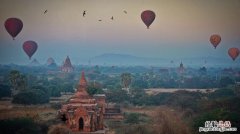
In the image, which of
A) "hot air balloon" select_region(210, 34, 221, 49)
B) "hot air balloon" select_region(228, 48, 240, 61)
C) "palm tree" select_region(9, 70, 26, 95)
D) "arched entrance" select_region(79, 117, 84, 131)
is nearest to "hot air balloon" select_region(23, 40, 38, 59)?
"palm tree" select_region(9, 70, 26, 95)

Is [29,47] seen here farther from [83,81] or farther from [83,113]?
[83,113]

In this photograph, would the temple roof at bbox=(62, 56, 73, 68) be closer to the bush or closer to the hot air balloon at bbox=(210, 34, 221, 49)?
the bush

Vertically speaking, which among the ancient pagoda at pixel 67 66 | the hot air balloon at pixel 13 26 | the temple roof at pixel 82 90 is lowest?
the temple roof at pixel 82 90

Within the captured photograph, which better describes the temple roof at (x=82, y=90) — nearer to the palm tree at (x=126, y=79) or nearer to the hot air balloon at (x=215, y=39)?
the palm tree at (x=126, y=79)

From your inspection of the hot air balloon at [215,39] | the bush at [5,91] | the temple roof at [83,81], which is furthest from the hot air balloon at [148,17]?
the bush at [5,91]

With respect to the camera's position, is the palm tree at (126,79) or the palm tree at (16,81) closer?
the palm tree at (16,81)

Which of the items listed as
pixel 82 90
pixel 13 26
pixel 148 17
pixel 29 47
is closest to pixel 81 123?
pixel 82 90

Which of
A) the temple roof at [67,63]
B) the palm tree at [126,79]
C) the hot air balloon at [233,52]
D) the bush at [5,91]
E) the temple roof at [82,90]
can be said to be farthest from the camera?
the hot air balloon at [233,52]
